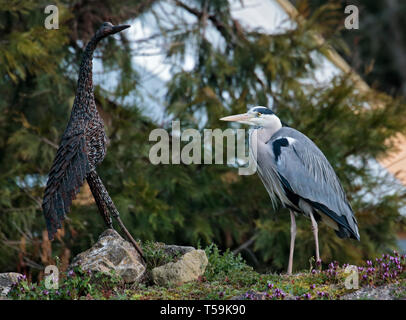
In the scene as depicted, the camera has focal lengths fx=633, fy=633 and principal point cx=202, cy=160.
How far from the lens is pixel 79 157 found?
5262mm

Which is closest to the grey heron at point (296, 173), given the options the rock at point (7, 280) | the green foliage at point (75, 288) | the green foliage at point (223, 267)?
the green foliage at point (223, 267)

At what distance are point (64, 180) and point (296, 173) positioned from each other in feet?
7.32

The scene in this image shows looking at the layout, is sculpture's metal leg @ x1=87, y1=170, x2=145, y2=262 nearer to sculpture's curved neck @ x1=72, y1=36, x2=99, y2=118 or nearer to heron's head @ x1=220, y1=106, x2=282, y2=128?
sculpture's curved neck @ x1=72, y1=36, x2=99, y2=118

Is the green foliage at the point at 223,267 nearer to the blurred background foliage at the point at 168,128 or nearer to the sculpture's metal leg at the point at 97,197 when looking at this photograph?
the sculpture's metal leg at the point at 97,197

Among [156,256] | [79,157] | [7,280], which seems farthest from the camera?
[156,256]

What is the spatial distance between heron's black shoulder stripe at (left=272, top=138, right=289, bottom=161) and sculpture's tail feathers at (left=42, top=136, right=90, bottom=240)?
1880mm

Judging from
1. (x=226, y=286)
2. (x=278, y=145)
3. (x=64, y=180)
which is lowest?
(x=226, y=286)

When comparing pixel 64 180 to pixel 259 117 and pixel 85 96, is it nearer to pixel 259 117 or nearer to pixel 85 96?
pixel 85 96

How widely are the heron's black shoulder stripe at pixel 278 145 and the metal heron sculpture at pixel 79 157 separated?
1.63 m

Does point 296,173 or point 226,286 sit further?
point 296,173

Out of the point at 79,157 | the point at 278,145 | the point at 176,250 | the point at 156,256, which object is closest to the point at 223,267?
the point at 176,250

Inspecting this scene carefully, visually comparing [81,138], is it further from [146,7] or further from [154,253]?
[146,7]

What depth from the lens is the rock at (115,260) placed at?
5398mm

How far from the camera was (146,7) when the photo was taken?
11289mm
